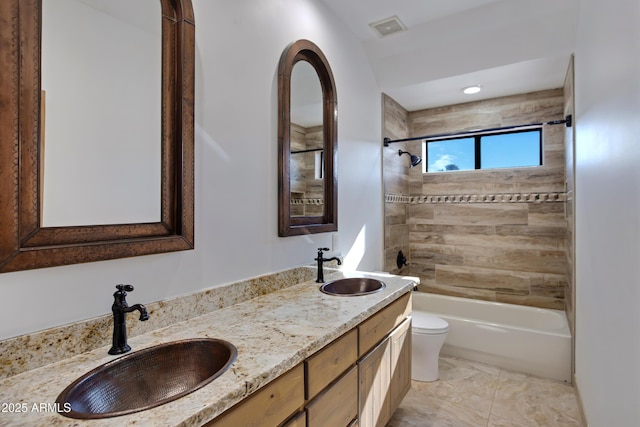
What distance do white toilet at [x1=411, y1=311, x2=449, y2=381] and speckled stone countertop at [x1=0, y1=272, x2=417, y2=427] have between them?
86 centimetres

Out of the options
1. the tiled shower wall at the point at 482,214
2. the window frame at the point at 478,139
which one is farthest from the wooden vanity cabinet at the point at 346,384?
the window frame at the point at 478,139

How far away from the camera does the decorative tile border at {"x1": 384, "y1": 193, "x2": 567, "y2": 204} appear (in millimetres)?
3100

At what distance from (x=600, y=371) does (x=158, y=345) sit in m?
1.86

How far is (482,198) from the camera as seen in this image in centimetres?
341

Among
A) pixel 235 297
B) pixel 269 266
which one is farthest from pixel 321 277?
pixel 235 297

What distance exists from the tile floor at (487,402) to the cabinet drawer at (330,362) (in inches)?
39.6

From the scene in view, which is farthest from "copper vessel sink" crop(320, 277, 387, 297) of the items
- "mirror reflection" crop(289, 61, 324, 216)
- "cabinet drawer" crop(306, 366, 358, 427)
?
"cabinet drawer" crop(306, 366, 358, 427)

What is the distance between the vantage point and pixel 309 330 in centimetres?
123

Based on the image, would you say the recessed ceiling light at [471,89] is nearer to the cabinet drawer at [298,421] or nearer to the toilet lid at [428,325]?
the toilet lid at [428,325]

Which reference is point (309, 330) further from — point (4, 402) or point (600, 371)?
point (600, 371)

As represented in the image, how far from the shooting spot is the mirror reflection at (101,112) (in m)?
1.01

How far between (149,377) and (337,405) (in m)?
0.70

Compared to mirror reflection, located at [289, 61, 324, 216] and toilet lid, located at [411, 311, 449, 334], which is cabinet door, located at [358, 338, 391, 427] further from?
mirror reflection, located at [289, 61, 324, 216]

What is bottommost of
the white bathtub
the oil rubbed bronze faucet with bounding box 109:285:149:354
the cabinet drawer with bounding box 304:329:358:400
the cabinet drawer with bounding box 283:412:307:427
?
the white bathtub
